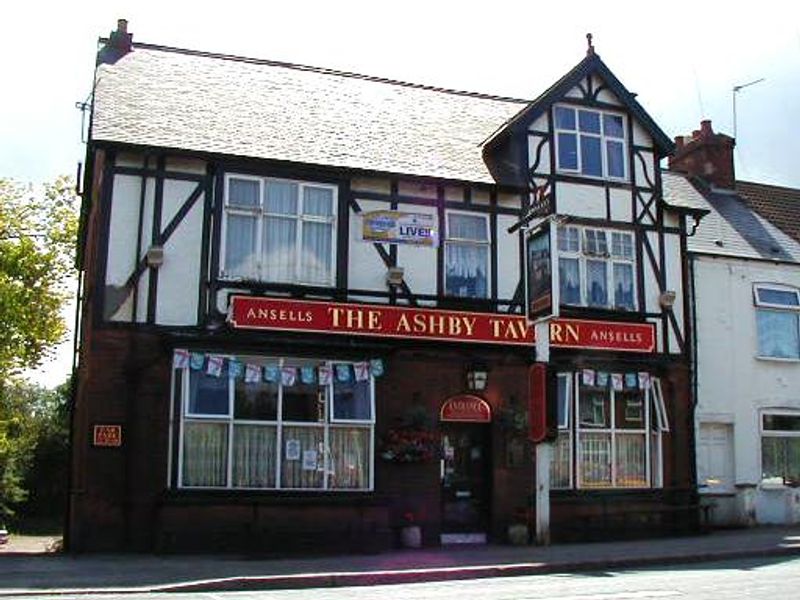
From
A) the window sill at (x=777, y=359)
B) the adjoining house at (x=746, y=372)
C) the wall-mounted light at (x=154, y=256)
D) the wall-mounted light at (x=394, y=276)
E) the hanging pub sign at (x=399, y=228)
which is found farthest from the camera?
the window sill at (x=777, y=359)

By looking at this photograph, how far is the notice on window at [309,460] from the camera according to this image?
17250mm

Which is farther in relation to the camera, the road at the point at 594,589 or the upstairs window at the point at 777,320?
the upstairs window at the point at 777,320

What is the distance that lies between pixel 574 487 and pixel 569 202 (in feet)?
18.8

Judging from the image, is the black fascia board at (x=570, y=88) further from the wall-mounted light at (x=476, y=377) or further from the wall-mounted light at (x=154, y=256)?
the wall-mounted light at (x=154, y=256)

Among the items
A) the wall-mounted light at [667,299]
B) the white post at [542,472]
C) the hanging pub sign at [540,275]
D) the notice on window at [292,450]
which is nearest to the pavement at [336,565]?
the white post at [542,472]

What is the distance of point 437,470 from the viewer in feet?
60.1

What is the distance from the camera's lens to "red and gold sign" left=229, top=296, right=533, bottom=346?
55.8ft

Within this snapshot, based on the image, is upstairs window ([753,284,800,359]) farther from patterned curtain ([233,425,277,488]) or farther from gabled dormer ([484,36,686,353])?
patterned curtain ([233,425,277,488])

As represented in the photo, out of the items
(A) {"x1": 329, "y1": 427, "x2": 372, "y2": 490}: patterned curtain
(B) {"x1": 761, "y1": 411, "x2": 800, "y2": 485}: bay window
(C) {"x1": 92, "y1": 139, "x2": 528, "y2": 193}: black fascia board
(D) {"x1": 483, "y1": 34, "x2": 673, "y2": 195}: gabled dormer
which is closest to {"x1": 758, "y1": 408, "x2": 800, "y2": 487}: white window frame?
(B) {"x1": 761, "y1": 411, "x2": 800, "y2": 485}: bay window

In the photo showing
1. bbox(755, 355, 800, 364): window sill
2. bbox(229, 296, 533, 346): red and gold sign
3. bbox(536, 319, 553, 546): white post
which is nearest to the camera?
bbox(229, 296, 533, 346): red and gold sign

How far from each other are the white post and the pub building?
0.09 meters

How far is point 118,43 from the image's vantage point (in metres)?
20.7

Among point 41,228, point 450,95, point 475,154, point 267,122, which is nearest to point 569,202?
point 475,154

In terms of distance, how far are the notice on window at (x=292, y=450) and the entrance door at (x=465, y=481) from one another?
302cm
